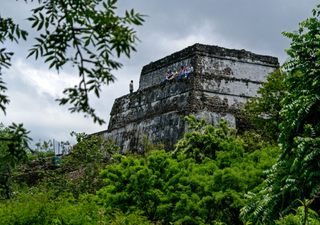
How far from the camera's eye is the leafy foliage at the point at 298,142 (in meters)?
5.38

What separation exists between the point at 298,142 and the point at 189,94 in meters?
7.81

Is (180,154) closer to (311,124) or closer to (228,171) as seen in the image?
(228,171)

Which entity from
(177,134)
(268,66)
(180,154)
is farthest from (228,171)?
(268,66)

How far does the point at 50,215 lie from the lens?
16.7 ft

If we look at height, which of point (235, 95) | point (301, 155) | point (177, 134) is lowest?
point (301, 155)

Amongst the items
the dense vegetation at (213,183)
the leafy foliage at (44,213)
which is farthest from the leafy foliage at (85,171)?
the leafy foliage at (44,213)

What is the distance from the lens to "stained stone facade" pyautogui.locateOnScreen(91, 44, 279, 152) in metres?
13.1

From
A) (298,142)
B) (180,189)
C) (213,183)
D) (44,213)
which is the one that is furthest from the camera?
(180,189)

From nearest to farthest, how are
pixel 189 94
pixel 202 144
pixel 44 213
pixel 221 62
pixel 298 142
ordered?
pixel 44 213 < pixel 298 142 < pixel 202 144 < pixel 189 94 < pixel 221 62

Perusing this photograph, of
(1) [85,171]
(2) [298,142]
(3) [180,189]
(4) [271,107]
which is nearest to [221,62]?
(4) [271,107]

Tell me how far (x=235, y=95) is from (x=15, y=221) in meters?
10.6

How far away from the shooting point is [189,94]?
13.2 metres

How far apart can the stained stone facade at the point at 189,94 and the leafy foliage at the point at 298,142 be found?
6.62 m

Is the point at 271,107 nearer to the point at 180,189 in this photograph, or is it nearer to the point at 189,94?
the point at 189,94
